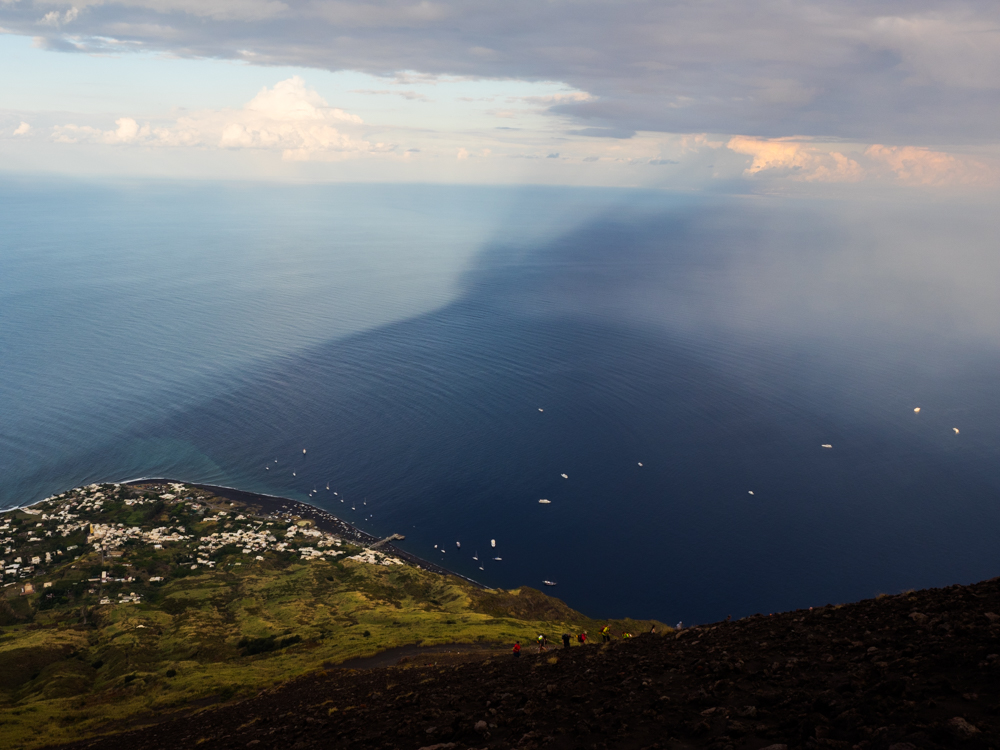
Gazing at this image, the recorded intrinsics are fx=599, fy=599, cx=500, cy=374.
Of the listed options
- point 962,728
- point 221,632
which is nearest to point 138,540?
point 221,632

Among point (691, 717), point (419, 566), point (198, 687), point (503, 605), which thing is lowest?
point (419, 566)

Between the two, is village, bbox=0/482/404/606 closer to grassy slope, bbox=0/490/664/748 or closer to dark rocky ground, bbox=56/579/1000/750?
grassy slope, bbox=0/490/664/748

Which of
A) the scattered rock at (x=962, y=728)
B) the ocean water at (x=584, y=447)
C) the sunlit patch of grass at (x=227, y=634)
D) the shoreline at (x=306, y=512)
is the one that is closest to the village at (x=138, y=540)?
the shoreline at (x=306, y=512)

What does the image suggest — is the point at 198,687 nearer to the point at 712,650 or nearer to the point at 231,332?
the point at 712,650

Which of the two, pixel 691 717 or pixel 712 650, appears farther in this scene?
pixel 712 650

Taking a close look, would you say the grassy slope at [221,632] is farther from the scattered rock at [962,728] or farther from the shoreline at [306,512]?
the scattered rock at [962,728]

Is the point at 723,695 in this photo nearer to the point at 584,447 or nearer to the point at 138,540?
the point at 138,540

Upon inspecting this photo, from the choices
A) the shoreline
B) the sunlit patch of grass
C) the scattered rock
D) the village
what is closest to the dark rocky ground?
the scattered rock

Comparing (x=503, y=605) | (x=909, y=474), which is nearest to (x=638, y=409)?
(x=909, y=474)
